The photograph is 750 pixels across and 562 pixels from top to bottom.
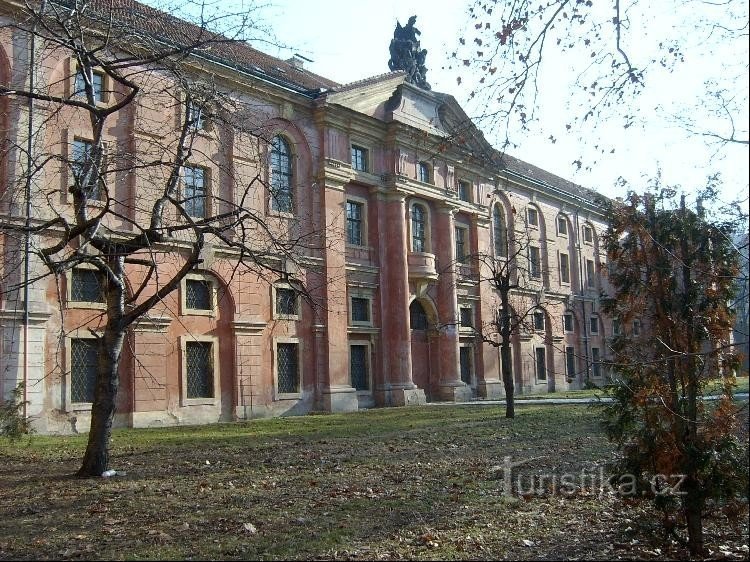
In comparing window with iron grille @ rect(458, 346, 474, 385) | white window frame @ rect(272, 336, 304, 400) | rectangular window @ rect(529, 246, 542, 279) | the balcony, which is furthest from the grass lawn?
rectangular window @ rect(529, 246, 542, 279)

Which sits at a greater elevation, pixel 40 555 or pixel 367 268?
pixel 367 268

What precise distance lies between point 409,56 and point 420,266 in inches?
397

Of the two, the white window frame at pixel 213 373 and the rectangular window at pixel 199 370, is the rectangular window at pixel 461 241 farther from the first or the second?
the rectangular window at pixel 199 370

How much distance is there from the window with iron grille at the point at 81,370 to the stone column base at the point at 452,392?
1636 centimetres

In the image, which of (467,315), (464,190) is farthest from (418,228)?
(467,315)

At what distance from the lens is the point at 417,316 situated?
108ft

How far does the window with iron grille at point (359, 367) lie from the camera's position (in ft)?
95.1

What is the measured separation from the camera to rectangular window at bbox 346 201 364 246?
29.4 m

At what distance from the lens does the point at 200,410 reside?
2306cm

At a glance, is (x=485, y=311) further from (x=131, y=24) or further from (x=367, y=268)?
(x=131, y=24)

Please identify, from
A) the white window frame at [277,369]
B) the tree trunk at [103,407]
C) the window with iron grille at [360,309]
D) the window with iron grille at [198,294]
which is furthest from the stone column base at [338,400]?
the tree trunk at [103,407]

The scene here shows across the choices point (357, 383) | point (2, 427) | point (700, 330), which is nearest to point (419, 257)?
point (357, 383)

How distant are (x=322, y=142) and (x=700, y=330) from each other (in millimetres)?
22494

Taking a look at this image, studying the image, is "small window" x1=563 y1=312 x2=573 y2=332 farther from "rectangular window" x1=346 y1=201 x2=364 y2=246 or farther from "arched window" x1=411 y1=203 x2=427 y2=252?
"rectangular window" x1=346 y1=201 x2=364 y2=246
